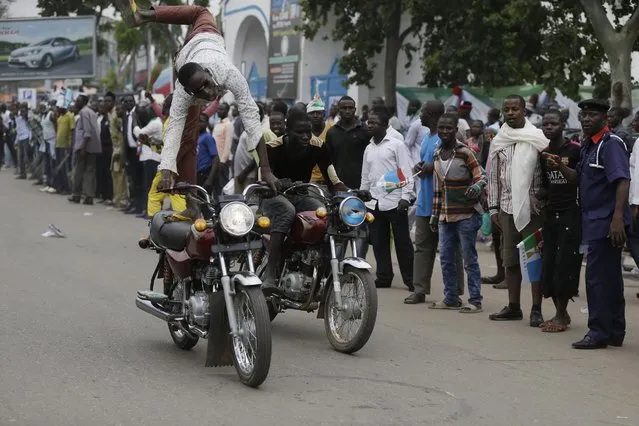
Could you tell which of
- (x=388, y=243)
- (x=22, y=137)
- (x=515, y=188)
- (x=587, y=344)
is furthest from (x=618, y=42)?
(x=22, y=137)

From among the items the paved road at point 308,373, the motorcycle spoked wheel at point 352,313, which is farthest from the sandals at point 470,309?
the motorcycle spoked wheel at point 352,313

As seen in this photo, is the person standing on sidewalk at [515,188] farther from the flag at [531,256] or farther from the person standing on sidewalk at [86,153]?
the person standing on sidewalk at [86,153]

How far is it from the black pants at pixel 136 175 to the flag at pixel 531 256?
11.5 meters

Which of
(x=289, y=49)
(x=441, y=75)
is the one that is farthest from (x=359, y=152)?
(x=289, y=49)

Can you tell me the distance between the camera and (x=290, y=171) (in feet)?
29.7

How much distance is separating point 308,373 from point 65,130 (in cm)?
1826

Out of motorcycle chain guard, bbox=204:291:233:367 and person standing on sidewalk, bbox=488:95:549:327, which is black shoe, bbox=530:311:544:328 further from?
motorcycle chain guard, bbox=204:291:233:367

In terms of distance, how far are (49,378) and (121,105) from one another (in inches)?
561

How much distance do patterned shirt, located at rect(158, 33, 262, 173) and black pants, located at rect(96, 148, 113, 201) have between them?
48.2ft

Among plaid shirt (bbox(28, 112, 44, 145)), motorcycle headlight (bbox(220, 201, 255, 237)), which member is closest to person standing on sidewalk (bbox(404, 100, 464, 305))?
motorcycle headlight (bbox(220, 201, 255, 237))

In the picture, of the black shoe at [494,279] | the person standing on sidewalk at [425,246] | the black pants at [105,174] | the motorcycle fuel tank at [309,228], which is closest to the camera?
the motorcycle fuel tank at [309,228]

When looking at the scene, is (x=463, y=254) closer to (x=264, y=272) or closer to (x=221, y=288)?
(x=264, y=272)

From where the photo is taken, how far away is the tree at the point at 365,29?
2861cm

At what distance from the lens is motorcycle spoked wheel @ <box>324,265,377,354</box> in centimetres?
798
